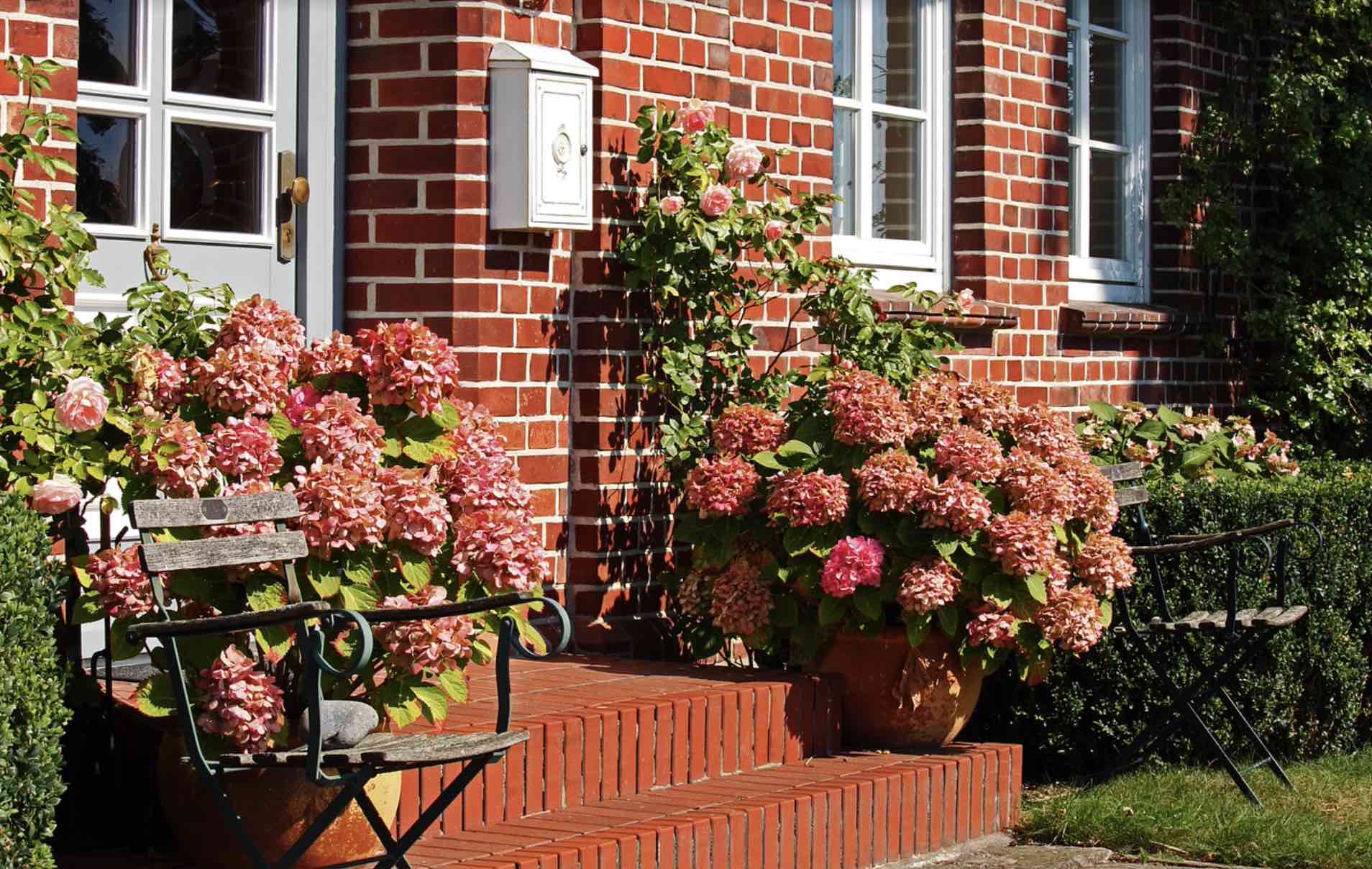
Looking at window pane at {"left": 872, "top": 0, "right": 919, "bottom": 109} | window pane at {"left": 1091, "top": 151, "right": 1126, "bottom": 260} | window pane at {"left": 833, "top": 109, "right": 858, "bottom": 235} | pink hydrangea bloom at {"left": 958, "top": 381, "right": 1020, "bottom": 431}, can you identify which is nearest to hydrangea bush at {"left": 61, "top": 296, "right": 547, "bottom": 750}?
pink hydrangea bloom at {"left": 958, "top": 381, "right": 1020, "bottom": 431}

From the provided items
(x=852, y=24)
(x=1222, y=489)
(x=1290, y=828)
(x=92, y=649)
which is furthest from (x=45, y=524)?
(x=852, y=24)

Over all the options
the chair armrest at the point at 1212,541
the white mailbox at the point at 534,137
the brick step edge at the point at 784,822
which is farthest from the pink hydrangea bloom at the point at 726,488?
the chair armrest at the point at 1212,541

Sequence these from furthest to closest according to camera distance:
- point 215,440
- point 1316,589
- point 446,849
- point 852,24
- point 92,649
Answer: point 852,24 < point 1316,589 < point 92,649 < point 446,849 < point 215,440

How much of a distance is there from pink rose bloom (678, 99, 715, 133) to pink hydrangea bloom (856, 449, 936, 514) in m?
1.39

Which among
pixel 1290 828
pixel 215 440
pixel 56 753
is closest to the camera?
pixel 56 753

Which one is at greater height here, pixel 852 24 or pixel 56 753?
pixel 852 24

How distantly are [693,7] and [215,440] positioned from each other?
320cm

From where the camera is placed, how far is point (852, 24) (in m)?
8.41

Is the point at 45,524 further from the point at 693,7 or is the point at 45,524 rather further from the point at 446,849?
the point at 693,7

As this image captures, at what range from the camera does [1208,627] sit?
6.70 meters

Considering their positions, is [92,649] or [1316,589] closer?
[92,649]

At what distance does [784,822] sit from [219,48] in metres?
2.76

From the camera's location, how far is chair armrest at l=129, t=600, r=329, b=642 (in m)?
3.96

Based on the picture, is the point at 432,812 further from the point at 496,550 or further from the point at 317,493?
the point at 317,493
